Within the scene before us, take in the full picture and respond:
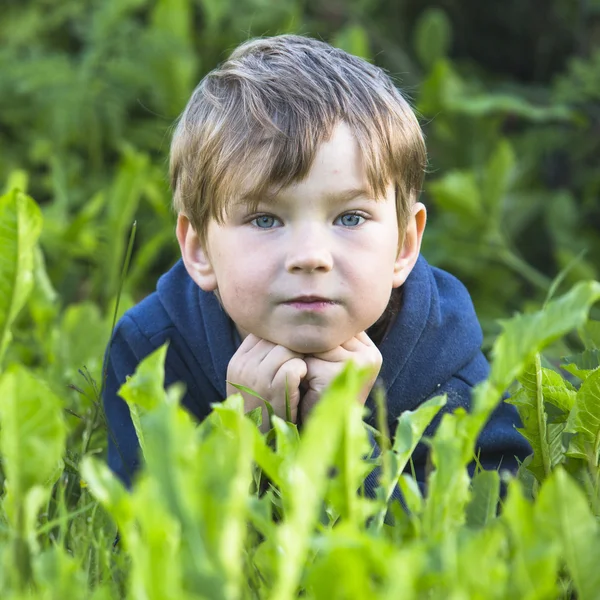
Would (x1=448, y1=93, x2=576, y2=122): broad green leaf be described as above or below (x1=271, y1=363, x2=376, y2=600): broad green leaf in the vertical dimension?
below

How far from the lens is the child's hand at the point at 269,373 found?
194 centimetres

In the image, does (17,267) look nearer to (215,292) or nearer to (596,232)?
(215,292)

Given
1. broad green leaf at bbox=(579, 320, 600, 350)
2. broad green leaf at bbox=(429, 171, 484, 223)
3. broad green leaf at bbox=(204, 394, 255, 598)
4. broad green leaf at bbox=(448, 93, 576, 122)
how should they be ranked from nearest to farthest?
1. broad green leaf at bbox=(204, 394, 255, 598)
2. broad green leaf at bbox=(579, 320, 600, 350)
3. broad green leaf at bbox=(429, 171, 484, 223)
4. broad green leaf at bbox=(448, 93, 576, 122)

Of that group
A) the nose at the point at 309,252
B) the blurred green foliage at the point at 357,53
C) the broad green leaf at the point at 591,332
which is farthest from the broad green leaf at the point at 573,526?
the blurred green foliage at the point at 357,53

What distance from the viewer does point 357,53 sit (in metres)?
3.93

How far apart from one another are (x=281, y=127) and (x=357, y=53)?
6.88 ft

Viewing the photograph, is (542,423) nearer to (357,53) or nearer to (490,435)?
(490,435)

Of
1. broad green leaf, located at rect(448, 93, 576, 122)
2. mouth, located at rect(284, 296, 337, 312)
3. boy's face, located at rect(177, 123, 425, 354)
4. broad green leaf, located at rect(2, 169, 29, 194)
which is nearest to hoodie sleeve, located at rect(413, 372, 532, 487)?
Answer: boy's face, located at rect(177, 123, 425, 354)

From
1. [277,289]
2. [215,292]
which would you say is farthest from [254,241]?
[215,292]

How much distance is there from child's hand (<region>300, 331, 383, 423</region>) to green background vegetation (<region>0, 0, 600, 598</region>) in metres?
0.35

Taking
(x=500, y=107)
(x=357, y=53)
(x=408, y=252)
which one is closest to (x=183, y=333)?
(x=408, y=252)

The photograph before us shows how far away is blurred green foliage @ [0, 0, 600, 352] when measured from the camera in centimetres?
389

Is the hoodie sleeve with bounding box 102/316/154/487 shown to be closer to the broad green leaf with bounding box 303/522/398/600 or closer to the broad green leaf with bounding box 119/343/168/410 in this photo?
the broad green leaf with bounding box 119/343/168/410

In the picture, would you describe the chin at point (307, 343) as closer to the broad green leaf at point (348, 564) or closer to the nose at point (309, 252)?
the nose at point (309, 252)
